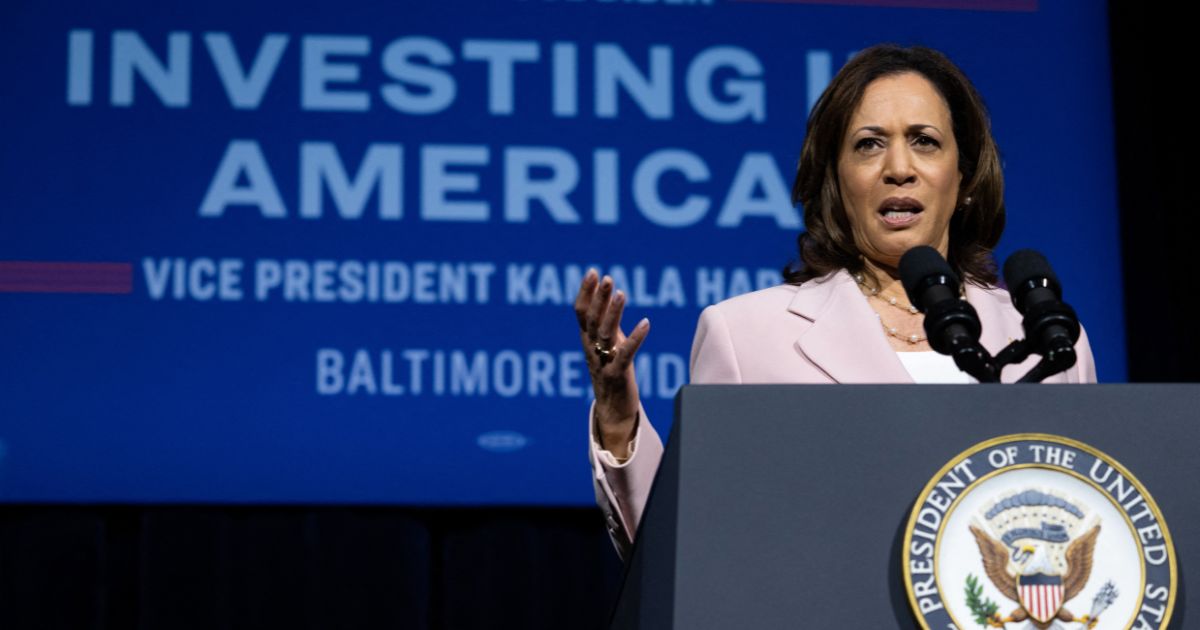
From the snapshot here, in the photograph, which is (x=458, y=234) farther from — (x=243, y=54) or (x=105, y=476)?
(x=105, y=476)

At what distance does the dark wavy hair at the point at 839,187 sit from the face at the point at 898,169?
0.6 inches

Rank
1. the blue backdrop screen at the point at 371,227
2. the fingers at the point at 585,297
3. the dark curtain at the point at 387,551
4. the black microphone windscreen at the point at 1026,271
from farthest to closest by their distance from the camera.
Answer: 1. the dark curtain at the point at 387,551
2. the blue backdrop screen at the point at 371,227
3. the fingers at the point at 585,297
4. the black microphone windscreen at the point at 1026,271

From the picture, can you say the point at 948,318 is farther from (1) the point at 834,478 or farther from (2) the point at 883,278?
(2) the point at 883,278

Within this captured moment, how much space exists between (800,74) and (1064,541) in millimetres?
2762

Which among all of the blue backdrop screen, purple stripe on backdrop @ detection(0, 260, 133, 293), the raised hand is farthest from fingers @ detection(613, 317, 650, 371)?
purple stripe on backdrop @ detection(0, 260, 133, 293)

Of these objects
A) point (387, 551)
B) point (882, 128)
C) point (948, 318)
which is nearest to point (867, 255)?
point (882, 128)

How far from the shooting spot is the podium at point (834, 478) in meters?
0.95

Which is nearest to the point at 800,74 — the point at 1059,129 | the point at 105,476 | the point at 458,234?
the point at 1059,129

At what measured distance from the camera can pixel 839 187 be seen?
5.63 ft

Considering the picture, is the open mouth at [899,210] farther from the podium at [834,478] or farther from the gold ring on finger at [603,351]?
the podium at [834,478]

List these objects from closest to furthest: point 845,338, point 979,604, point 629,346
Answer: point 979,604 → point 629,346 → point 845,338

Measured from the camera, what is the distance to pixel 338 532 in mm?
3594

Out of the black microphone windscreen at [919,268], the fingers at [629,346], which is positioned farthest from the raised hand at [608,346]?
the black microphone windscreen at [919,268]

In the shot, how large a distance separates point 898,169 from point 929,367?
223 mm
